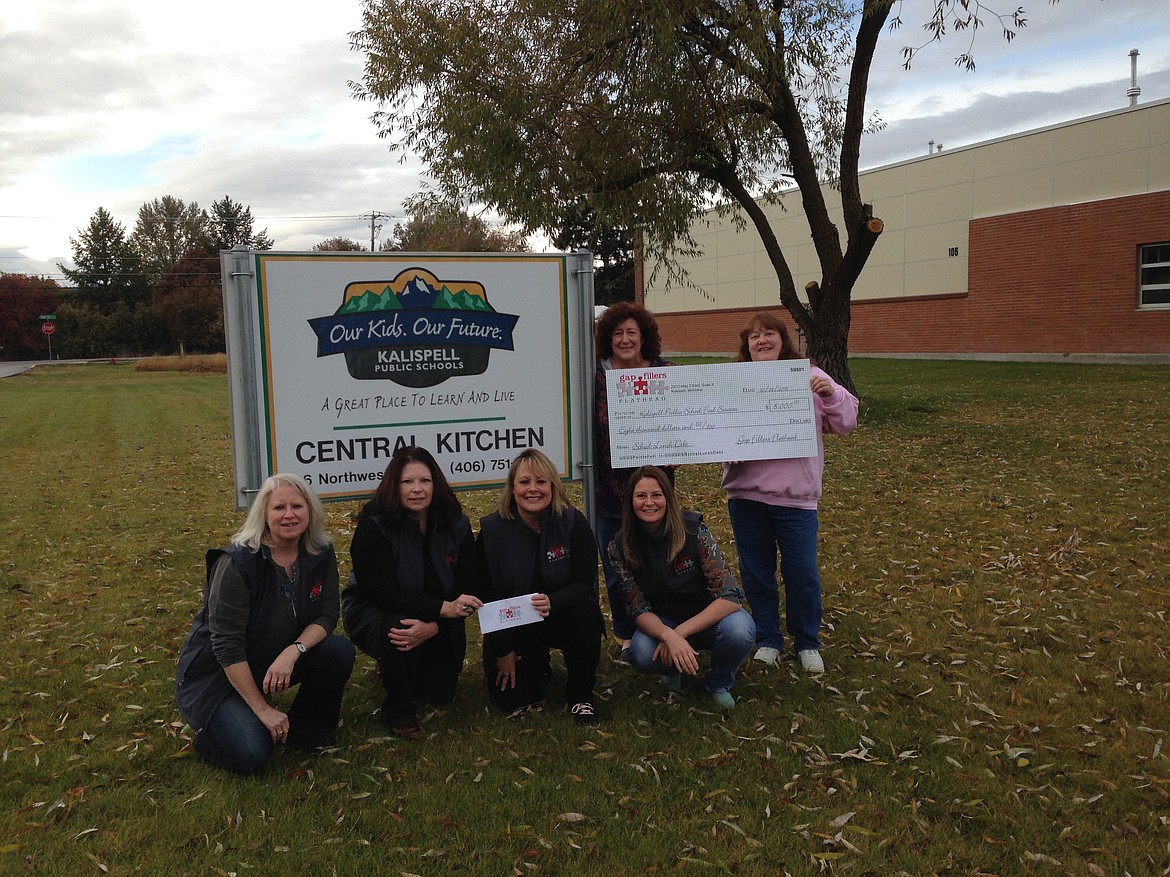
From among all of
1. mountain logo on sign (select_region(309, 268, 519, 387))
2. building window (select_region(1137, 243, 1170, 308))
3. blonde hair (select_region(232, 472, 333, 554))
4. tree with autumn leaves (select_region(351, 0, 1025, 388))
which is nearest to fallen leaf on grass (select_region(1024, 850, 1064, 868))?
blonde hair (select_region(232, 472, 333, 554))

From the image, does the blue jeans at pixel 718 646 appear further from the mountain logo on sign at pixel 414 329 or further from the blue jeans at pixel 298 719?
the mountain logo on sign at pixel 414 329

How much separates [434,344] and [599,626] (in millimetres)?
1625

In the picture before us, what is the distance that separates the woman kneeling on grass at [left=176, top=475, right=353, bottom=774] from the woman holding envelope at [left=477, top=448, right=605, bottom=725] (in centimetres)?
72

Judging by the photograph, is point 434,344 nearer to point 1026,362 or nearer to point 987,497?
point 987,497

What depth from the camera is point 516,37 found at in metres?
12.2

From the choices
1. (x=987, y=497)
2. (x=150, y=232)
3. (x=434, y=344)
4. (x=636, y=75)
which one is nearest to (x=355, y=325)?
(x=434, y=344)

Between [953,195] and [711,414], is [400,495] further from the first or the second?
[953,195]

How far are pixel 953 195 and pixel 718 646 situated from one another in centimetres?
2828

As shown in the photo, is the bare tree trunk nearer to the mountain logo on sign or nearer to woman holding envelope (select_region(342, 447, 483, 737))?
the mountain logo on sign

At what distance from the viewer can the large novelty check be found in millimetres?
4488

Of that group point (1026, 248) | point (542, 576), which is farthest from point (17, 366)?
point (542, 576)

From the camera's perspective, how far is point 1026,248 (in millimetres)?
26188

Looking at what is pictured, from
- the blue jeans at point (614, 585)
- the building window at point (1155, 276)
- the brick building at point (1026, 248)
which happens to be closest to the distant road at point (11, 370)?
the brick building at point (1026, 248)

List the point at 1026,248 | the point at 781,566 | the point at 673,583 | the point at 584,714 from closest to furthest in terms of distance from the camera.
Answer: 1. the point at 584,714
2. the point at 673,583
3. the point at 781,566
4. the point at 1026,248
